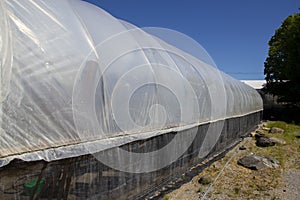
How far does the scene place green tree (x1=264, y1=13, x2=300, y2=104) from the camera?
1630cm

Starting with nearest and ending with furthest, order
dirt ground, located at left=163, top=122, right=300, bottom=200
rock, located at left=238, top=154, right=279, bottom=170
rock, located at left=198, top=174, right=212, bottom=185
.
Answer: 1. dirt ground, located at left=163, top=122, right=300, bottom=200
2. rock, located at left=198, top=174, right=212, bottom=185
3. rock, located at left=238, top=154, right=279, bottom=170

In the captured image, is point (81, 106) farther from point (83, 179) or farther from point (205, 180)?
point (205, 180)

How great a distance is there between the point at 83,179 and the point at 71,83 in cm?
94

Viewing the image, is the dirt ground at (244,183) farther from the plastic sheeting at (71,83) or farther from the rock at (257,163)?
the plastic sheeting at (71,83)

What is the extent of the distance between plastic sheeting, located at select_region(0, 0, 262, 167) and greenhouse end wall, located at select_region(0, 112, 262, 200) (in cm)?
13

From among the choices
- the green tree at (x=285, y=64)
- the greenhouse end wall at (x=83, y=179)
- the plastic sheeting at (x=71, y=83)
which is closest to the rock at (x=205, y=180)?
the greenhouse end wall at (x=83, y=179)

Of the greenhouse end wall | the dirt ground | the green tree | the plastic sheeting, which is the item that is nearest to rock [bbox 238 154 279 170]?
the dirt ground

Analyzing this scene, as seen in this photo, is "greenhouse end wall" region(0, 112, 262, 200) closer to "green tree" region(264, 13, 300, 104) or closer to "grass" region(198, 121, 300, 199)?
"grass" region(198, 121, 300, 199)

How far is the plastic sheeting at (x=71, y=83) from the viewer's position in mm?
1946

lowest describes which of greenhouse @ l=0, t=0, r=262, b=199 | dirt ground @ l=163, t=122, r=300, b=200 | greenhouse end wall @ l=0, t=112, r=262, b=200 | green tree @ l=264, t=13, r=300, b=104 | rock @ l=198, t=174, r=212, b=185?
dirt ground @ l=163, t=122, r=300, b=200

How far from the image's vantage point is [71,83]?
2344mm

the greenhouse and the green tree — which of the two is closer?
the greenhouse

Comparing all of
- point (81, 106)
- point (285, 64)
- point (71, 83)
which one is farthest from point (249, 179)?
point (285, 64)

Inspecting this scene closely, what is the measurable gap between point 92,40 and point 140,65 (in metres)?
0.92
